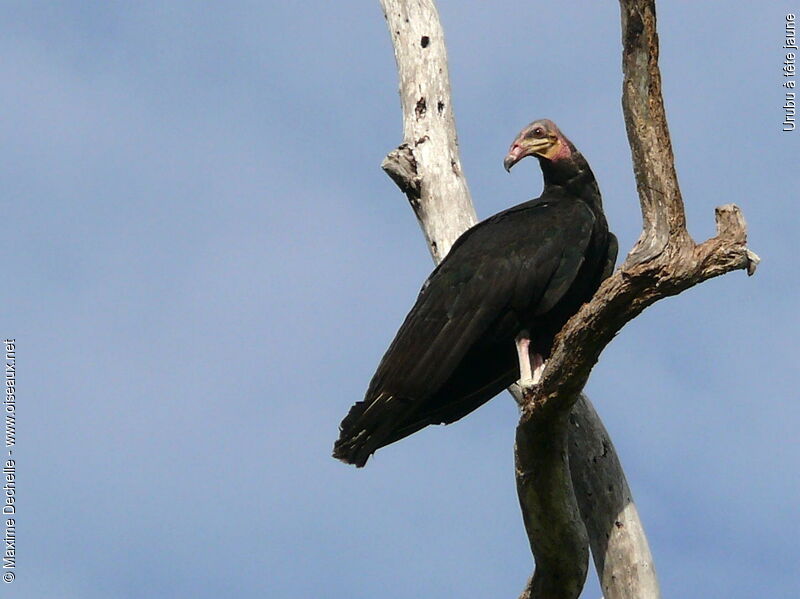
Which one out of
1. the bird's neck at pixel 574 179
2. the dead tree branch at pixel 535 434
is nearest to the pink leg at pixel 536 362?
the dead tree branch at pixel 535 434

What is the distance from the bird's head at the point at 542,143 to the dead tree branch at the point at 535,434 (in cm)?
43

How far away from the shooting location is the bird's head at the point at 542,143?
5.88 metres

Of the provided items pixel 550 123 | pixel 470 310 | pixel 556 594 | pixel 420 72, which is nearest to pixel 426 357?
pixel 470 310

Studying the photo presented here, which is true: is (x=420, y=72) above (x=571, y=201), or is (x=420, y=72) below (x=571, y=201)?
above

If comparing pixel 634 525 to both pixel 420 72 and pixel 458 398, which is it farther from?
pixel 420 72

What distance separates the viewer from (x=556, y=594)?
496 centimetres

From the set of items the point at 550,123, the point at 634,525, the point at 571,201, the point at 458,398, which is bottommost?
the point at 634,525

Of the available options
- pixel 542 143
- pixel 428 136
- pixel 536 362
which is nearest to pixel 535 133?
pixel 542 143

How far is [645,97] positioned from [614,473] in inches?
73.0

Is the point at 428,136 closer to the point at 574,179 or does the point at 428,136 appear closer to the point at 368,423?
the point at 574,179

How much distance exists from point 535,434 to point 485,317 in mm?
606

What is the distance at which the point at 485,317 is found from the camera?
509cm

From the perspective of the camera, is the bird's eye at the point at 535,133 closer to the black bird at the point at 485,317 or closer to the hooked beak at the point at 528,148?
the hooked beak at the point at 528,148

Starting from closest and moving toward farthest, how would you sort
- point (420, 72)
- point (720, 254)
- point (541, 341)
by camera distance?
point (720, 254), point (541, 341), point (420, 72)
